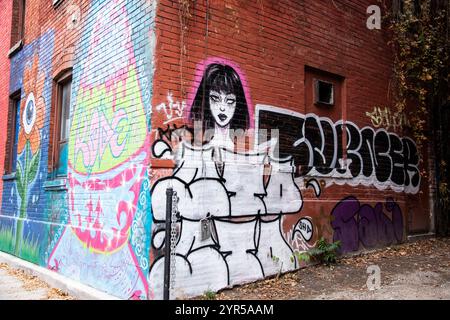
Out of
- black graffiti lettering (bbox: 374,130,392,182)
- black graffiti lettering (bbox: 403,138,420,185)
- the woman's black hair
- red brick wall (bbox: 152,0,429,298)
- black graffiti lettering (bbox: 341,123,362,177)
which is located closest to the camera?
red brick wall (bbox: 152,0,429,298)

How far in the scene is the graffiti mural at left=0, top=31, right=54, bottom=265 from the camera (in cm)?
838

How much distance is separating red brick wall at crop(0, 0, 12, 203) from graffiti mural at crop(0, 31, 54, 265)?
75cm

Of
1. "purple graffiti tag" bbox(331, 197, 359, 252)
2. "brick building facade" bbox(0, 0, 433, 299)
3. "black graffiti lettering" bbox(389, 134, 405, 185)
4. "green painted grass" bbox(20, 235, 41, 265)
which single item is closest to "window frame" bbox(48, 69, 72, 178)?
"brick building facade" bbox(0, 0, 433, 299)

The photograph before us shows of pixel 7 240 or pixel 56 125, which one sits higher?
pixel 56 125

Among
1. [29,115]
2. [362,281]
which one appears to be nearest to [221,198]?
[362,281]

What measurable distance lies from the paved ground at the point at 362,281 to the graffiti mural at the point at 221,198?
9.7 inches

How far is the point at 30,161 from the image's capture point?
8.98 meters

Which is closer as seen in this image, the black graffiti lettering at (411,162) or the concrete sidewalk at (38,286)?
the concrete sidewalk at (38,286)

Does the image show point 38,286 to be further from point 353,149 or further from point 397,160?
point 397,160

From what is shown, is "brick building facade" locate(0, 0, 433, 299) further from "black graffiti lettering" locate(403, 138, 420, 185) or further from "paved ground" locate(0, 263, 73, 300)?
"paved ground" locate(0, 263, 73, 300)

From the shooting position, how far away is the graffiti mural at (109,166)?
17.8 feet

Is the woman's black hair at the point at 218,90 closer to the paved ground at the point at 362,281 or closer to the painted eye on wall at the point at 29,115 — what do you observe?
the paved ground at the point at 362,281

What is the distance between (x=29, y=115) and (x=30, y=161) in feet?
3.41

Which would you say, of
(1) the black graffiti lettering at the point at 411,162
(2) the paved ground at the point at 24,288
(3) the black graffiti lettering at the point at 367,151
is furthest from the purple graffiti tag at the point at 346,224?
(2) the paved ground at the point at 24,288
